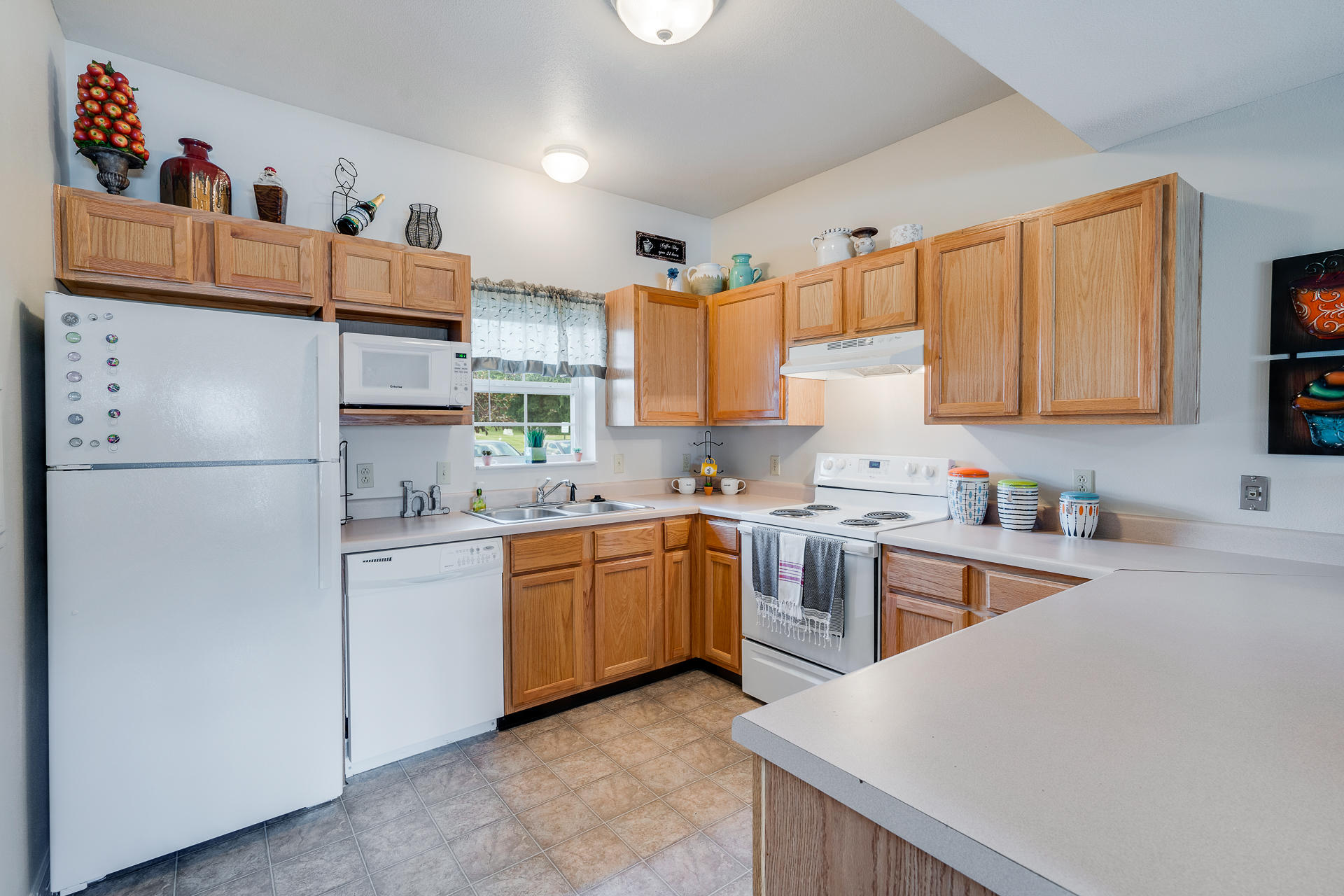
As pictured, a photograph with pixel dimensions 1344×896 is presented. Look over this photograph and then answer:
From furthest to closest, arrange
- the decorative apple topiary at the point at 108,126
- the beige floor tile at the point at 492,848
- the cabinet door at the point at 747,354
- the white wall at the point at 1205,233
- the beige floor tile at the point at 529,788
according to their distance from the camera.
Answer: the cabinet door at the point at 747,354 < the beige floor tile at the point at 529,788 < the decorative apple topiary at the point at 108,126 < the white wall at the point at 1205,233 < the beige floor tile at the point at 492,848

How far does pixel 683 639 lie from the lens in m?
3.35

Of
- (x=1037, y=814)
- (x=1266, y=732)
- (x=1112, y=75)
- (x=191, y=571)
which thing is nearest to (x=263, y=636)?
(x=191, y=571)

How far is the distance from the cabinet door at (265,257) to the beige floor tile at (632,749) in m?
2.23

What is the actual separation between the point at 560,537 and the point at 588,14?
6.74 ft

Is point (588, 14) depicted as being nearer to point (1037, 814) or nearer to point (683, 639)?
point (1037, 814)

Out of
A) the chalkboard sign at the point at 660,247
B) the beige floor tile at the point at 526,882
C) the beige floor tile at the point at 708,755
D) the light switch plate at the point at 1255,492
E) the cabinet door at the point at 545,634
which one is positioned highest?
the chalkboard sign at the point at 660,247

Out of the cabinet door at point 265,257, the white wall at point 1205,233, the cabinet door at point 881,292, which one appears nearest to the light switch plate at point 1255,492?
the white wall at point 1205,233

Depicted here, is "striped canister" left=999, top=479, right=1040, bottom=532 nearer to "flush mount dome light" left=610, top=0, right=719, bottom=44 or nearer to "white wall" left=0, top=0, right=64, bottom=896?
"flush mount dome light" left=610, top=0, right=719, bottom=44

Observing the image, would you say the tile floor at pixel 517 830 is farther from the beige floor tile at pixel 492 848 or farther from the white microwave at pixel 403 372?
the white microwave at pixel 403 372

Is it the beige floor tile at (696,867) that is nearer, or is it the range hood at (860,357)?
the beige floor tile at (696,867)

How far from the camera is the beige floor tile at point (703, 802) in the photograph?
215 cm

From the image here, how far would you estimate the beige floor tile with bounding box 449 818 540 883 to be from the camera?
75.1 inches

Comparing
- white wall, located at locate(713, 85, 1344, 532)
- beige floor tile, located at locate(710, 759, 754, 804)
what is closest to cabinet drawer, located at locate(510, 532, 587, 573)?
beige floor tile, located at locate(710, 759, 754, 804)

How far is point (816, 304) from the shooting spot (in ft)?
10.4
